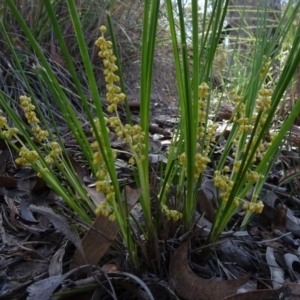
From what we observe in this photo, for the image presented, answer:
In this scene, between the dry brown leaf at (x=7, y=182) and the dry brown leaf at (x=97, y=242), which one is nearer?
the dry brown leaf at (x=97, y=242)

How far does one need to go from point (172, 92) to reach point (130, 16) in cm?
41

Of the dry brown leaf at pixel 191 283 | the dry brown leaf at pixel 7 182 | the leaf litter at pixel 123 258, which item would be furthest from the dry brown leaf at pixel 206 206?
the dry brown leaf at pixel 7 182

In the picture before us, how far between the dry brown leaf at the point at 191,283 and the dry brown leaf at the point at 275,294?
0.02 metres

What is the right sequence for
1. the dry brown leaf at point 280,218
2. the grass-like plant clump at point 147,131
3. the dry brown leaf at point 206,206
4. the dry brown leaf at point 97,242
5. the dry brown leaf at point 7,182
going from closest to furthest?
the grass-like plant clump at point 147,131
the dry brown leaf at point 97,242
the dry brown leaf at point 206,206
the dry brown leaf at point 280,218
the dry brown leaf at point 7,182

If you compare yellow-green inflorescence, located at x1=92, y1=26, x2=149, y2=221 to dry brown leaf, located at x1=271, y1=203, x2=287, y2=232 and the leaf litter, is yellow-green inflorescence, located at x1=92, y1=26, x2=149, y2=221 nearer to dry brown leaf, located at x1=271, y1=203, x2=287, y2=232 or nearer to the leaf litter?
the leaf litter

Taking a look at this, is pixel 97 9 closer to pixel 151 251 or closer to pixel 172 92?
pixel 172 92

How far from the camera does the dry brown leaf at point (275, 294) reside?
0.77 m

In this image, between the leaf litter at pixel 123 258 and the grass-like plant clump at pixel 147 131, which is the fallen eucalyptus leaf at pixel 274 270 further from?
the grass-like plant clump at pixel 147 131

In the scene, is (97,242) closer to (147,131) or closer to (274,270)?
(147,131)

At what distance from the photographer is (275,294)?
0.79m

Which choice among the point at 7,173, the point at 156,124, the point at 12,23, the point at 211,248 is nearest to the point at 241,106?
the point at 211,248

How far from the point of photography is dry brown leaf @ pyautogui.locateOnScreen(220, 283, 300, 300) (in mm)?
771

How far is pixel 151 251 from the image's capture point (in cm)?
84

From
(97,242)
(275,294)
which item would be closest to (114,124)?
(97,242)
